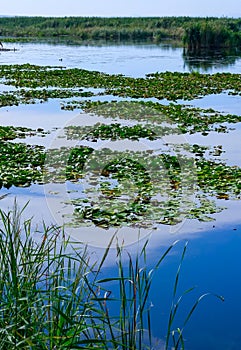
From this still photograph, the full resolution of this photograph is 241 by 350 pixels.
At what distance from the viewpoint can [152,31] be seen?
157ft

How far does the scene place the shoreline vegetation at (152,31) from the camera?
105 feet

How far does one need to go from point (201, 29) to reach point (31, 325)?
29977 mm

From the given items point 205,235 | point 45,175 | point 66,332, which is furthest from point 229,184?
point 66,332

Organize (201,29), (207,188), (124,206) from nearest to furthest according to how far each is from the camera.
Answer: (124,206) < (207,188) < (201,29)

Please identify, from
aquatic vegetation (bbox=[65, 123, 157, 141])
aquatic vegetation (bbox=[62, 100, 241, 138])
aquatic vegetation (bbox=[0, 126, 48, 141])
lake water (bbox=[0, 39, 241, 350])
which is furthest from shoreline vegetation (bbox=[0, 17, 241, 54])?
aquatic vegetation (bbox=[0, 126, 48, 141])

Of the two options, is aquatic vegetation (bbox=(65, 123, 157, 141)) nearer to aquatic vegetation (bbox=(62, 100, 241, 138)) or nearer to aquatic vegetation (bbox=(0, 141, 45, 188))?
aquatic vegetation (bbox=(62, 100, 241, 138))

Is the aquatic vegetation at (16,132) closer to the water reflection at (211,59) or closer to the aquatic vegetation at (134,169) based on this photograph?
the aquatic vegetation at (134,169)

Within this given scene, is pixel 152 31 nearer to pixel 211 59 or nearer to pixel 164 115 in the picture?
pixel 211 59

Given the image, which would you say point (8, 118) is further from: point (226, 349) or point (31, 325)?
point (31, 325)

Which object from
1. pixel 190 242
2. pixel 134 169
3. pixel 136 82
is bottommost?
pixel 190 242

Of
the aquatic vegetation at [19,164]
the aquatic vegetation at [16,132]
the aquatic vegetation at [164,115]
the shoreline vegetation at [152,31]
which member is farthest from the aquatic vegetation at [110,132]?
the shoreline vegetation at [152,31]

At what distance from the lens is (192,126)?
12.9m

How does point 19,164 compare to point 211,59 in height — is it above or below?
below

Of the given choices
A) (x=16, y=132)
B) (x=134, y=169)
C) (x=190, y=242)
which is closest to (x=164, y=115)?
(x=16, y=132)
